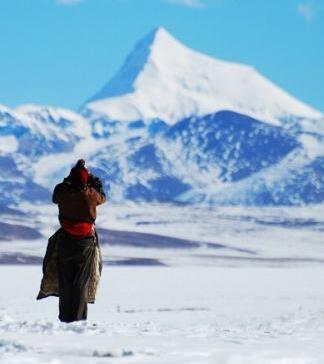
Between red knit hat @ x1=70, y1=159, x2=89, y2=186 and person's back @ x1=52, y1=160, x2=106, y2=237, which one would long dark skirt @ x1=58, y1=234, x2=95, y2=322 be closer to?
person's back @ x1=52, y1=160, x2=106, y2=237

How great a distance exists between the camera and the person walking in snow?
36.5 ft

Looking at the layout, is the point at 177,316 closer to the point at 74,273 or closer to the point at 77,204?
the point at 74,273

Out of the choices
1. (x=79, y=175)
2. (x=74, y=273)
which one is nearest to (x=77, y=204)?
(x=79, y=175)

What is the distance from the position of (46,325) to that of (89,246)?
1201 mm

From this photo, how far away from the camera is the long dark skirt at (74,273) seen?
11.1 m

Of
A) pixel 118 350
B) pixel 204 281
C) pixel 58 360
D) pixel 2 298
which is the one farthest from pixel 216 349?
pixel 204 281

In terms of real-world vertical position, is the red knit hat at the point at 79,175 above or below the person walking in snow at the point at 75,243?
above

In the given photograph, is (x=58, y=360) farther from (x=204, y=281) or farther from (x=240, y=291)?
(x=204, y=281)

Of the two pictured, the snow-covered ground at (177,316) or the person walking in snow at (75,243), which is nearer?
the snow-covered ground at (177,316)

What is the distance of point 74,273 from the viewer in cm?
1124

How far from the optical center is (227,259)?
14075 cm

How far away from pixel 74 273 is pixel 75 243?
341 millimetres

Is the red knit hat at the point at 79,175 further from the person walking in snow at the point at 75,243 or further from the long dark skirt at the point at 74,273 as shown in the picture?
the long dark skirt at the point at 74,273

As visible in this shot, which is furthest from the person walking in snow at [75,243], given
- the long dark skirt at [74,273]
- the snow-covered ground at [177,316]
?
the snow-covered ground at [177,316]
